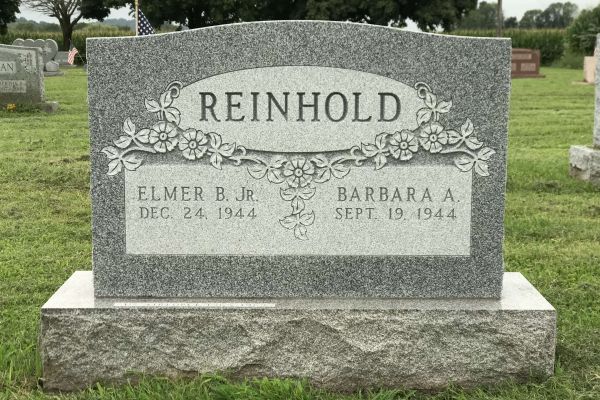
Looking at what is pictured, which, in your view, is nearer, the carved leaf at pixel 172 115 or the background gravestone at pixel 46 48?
the carved leaf at pixel 172 115

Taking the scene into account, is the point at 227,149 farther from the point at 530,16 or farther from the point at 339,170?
the point at 530,16

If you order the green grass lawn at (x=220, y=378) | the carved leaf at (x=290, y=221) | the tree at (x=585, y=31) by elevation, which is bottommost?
the green grass lawn at (x=220, y=378)

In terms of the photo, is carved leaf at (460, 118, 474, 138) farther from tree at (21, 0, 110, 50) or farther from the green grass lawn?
tree at (21, 0, 110, 50)

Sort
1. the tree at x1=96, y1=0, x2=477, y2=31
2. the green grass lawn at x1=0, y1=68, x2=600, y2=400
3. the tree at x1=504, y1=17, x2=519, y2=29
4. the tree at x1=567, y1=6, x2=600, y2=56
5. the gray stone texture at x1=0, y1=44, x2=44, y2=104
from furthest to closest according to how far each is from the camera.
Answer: the tree at x1=504, y1=17, x2=519, y2=29
the tree at x1=96, y1=0, x2=477, y2=31
the tree at x1=567, y1=6, x2=600, y2=56
the gray stone texture at x1=0, y1=44, x2=44, y2=104
the green grass lawn at x1=0, y1=68, x2=600, y2=400

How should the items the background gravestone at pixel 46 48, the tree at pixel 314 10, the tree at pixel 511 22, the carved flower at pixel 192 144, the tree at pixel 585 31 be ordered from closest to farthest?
the carved flower at pixel 192 144, the background gravestone at pixel 46 48, the tree at pixel 585 31, the tree at pixel 314 10, the tree at pixel 511 22

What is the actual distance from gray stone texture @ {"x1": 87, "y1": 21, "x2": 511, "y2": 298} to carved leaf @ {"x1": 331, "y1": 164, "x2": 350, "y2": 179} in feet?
0.74

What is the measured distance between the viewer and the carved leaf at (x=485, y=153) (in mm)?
3006

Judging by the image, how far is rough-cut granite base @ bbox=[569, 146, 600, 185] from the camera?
691 centimetres

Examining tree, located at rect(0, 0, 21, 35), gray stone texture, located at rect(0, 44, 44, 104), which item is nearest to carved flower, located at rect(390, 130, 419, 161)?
gray stone texture, located at rect(0, 44, 44, 104)

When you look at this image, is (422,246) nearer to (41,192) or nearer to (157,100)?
(157,100)

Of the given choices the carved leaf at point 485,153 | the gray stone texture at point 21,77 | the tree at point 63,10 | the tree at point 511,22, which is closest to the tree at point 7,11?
the tree at point 63,10

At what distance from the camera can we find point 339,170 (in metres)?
3.04

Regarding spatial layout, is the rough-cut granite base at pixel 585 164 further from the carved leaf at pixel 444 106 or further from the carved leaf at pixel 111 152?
the carved leaf at pixel 111 152

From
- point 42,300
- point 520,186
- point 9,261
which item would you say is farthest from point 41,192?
point 520,186
